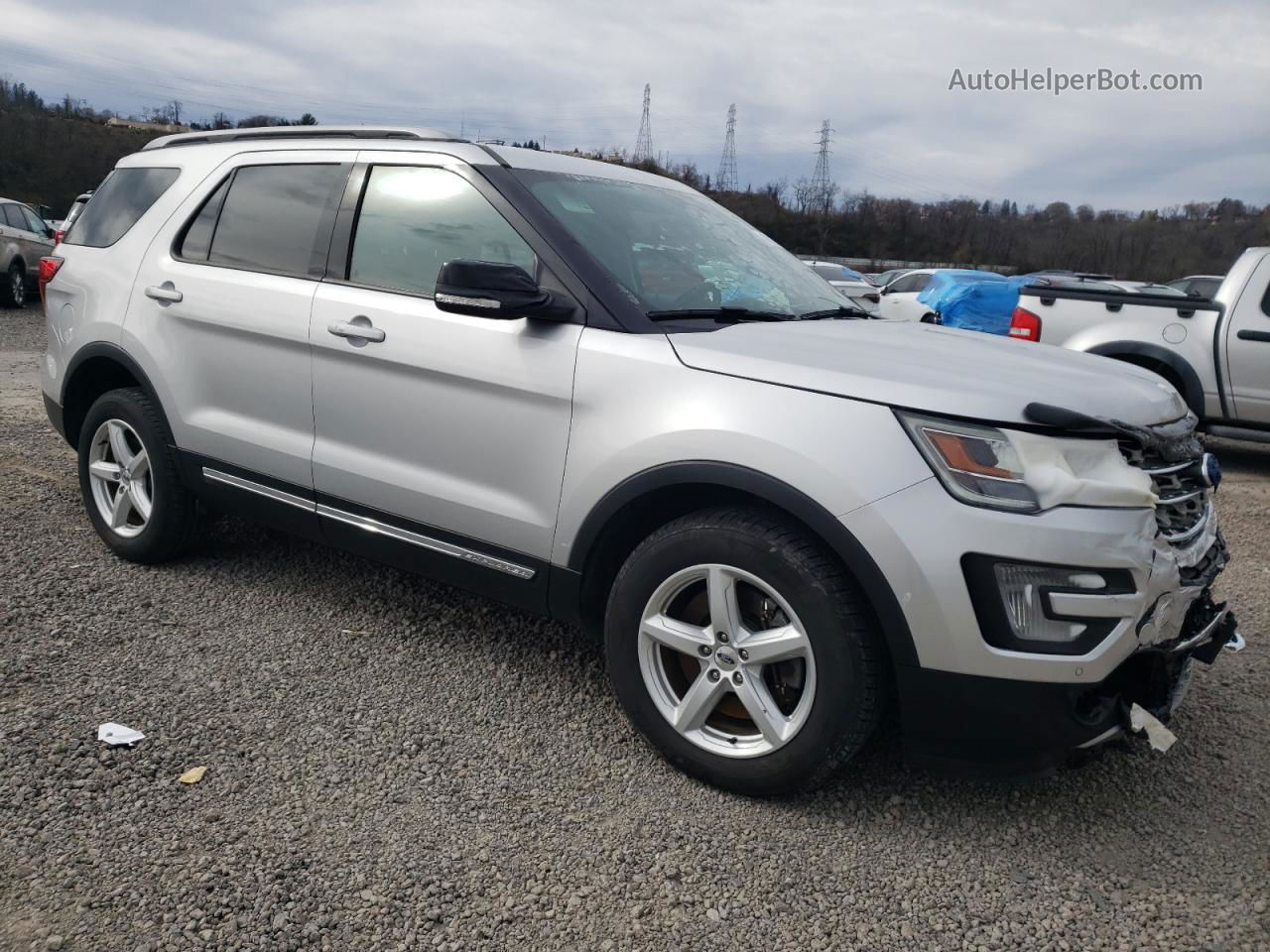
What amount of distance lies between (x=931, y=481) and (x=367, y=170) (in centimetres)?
235

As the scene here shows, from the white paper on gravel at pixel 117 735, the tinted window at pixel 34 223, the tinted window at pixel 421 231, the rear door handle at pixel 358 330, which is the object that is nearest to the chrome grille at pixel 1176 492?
the tinted window at pixel 421 231

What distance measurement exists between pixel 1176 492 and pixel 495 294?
194 cm

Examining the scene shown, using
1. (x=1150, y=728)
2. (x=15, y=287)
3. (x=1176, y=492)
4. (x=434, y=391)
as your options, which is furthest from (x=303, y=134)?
Result: (x=15, y=287)

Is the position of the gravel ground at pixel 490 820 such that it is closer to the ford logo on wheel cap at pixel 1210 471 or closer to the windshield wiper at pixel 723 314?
the ford logo on wheel cap at pixel 1210 471

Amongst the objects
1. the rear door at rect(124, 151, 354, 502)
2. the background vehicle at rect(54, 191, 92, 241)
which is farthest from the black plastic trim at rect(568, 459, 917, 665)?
the background vehicle at rect(54, 191, 92, 241)

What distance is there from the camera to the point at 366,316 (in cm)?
336

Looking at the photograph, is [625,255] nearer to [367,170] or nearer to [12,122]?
[367,170]

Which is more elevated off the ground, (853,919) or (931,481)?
(931,481)

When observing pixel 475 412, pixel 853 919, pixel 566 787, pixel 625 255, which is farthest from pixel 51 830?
pixel 625 255

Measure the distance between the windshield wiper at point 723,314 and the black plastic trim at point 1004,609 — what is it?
1.19 meters

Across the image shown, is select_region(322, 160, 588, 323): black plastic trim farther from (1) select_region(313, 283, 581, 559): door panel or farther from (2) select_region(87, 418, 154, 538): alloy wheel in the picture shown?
(2) select_region(87, 418, 154, 538): alloy wheel

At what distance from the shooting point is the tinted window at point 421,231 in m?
3.20

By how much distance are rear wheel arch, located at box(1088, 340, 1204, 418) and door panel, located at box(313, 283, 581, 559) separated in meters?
6.00

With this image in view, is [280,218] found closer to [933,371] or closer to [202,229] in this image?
[202,229]
